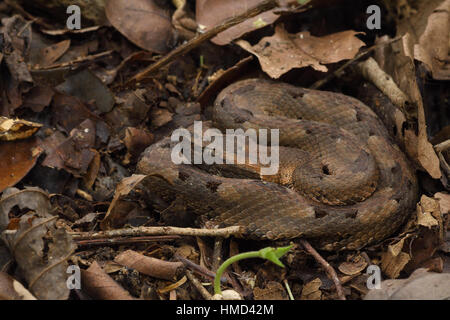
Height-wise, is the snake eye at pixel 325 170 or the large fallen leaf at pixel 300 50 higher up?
the large fallen leaf at pixel 300 50

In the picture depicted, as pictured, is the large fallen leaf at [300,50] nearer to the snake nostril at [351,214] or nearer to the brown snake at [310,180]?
the brown snake at [310,180]

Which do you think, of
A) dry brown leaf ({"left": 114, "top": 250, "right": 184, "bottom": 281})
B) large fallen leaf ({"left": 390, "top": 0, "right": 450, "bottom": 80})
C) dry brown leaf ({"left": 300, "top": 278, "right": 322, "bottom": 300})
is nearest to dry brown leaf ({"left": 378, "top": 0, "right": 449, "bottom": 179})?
large fallen leaf ({"left": 390, "top": 0, "right": 450, "bottom": 80})

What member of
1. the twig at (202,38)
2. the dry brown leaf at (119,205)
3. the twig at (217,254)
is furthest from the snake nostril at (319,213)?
the twig at (202,38)

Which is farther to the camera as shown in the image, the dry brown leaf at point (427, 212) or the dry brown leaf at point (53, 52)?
the dry brown leaf at point (53, 52)

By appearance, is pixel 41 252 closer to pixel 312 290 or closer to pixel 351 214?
pixel 312 290

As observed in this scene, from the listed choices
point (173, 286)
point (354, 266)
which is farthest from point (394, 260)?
point (173, 286)
